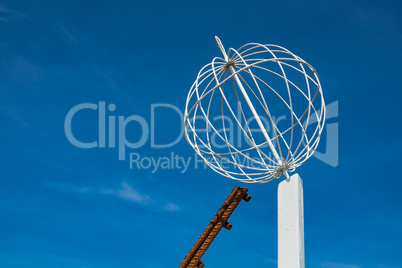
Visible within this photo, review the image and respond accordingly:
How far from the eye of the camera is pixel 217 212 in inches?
549

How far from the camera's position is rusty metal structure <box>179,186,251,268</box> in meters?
13.2

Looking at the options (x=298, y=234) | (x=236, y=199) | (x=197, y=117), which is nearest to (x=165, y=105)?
(x=197, y=117)

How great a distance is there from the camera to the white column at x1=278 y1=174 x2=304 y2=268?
1033 centimetres

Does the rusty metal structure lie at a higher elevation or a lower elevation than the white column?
higher

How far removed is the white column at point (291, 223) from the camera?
10.3m

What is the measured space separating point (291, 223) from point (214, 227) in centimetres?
360

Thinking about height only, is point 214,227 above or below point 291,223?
above

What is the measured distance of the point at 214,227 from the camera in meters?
13.7

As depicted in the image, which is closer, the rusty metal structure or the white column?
the white column

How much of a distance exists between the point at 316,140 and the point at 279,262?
3.02 m

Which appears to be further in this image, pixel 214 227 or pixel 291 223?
pixel 214 227

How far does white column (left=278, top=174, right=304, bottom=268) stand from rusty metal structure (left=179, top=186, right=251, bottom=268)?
9.78 ft

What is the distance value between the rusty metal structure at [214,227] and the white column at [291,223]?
117 inches

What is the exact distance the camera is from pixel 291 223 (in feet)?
34.8
